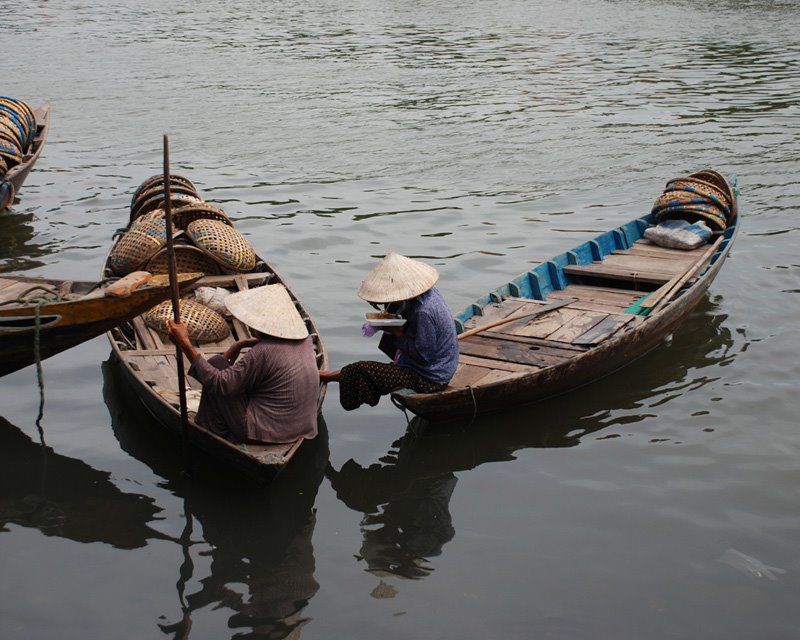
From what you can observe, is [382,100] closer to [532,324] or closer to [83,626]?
[532,324]

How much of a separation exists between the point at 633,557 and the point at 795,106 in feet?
41.9

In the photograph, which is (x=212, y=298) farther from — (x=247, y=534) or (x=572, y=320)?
(x=572, y=320)

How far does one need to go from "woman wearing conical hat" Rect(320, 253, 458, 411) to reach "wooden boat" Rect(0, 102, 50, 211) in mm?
6095

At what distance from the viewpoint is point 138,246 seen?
7.95 meters

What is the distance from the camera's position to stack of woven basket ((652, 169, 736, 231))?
9.55 meters

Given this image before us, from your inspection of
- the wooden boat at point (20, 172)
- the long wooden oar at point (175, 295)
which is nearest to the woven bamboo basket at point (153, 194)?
the wooden boat at point (20, 172)

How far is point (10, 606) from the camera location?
4.93m

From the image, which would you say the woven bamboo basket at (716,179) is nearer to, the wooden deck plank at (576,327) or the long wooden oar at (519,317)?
the long wooden oar at (519,317)

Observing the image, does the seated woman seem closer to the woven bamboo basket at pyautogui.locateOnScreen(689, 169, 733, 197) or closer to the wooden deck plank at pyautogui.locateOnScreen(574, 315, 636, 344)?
the wooden deck plank at pyautogui.locateOnScreen(574, 315, 636, 344)

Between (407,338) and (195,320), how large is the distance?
173cm

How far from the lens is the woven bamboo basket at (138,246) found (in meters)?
7.93

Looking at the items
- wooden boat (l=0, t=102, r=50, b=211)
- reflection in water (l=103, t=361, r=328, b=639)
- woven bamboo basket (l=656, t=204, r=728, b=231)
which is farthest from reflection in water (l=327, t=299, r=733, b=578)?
wooden boat (l=0, t=102, r=50, b=211)

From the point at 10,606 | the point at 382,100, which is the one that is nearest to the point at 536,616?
the point at 10,606

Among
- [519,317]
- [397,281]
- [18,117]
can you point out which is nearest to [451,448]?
[397,281]
